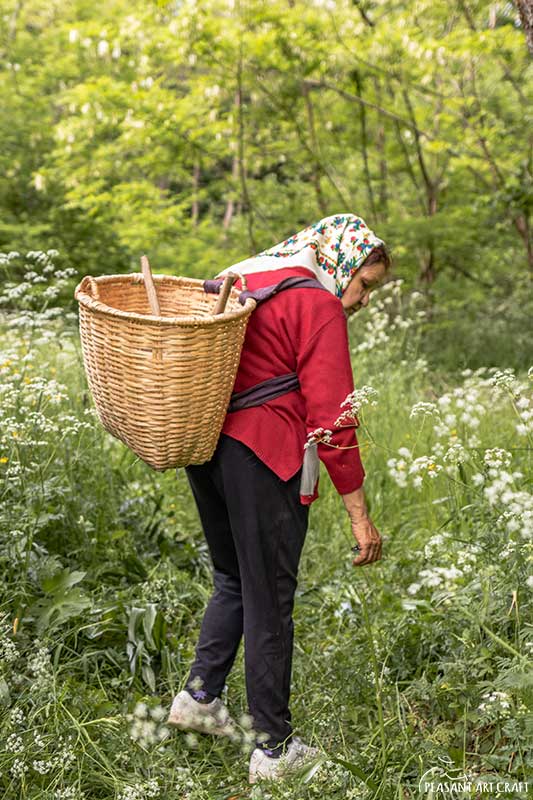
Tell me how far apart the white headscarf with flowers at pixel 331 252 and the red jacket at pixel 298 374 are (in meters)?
0.05

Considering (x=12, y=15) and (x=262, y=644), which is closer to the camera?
(x=262, y=644)

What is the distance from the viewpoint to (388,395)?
19.8 ft

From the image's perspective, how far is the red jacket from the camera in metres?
2.53

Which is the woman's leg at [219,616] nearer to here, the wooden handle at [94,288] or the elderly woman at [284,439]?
the elderly woman at [284,439]

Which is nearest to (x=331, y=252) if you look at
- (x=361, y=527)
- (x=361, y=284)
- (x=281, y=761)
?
(x=361, y=284)

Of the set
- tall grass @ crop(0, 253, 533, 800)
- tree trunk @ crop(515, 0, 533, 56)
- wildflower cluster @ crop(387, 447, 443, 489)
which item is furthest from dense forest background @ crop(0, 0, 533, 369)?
wildflower cluster @ crop(387, 447, 443, 489)

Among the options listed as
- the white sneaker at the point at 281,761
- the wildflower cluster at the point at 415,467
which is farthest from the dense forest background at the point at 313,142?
the white sneaker at the point at 281,761

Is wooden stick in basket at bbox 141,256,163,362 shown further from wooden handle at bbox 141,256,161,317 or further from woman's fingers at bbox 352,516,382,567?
woman's fingers at bbox 352,516,382,567

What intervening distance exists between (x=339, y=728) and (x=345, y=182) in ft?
34.0

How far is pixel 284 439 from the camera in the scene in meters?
2.64

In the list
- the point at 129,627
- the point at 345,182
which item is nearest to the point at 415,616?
the point at 129,627

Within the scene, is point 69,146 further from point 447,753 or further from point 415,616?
point 447,753

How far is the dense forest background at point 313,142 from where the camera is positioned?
9.58 meters

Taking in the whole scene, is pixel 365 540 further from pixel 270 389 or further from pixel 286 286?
Answer: pixel 286 286
